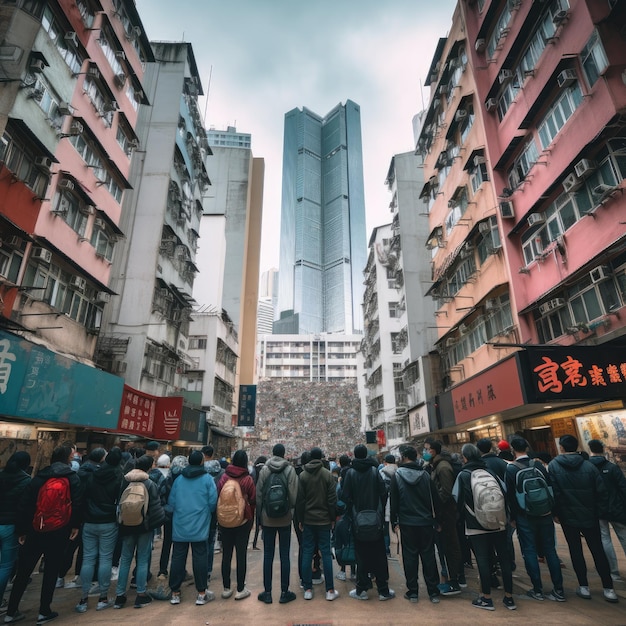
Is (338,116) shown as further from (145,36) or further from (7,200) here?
(7,200)

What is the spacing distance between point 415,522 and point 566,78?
450 inches

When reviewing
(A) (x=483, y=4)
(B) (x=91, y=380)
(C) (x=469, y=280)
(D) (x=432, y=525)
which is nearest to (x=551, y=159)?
(C) (x=469, y=280)

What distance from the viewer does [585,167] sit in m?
9.31

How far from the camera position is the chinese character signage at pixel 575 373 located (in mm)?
9055

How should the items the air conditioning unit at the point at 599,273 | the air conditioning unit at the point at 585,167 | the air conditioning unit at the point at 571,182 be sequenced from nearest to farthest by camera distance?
1. the air conditioning unit at the point at 599,273
2. the air conditioning unit at the point at 585,167
3. the air conditioning unit at the point at 571,182

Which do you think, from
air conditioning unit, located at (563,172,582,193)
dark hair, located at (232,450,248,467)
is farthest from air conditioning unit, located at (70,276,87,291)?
air conditioning unit, located at (563,172,582,193)

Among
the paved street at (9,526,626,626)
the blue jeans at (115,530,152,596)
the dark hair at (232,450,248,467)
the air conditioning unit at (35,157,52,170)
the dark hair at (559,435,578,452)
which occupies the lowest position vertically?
the paved street at (9,526,626,626)

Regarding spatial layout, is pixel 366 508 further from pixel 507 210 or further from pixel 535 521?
pixel 507 210

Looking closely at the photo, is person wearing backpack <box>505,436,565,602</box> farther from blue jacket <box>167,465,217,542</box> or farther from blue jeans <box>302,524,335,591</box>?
blue jacket <box>167,465,217,542</box>

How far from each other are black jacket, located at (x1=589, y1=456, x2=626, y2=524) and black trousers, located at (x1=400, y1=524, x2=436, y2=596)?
90.6 inches

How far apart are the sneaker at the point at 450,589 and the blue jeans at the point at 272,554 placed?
2.01 m

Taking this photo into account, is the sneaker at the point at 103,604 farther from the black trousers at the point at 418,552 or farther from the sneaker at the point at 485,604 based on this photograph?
the sneaker at the point at 485,604

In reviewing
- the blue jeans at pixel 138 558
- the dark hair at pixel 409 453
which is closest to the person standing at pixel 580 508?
the dark hair at pixel 409 453

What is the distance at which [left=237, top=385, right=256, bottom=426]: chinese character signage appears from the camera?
31734mm
